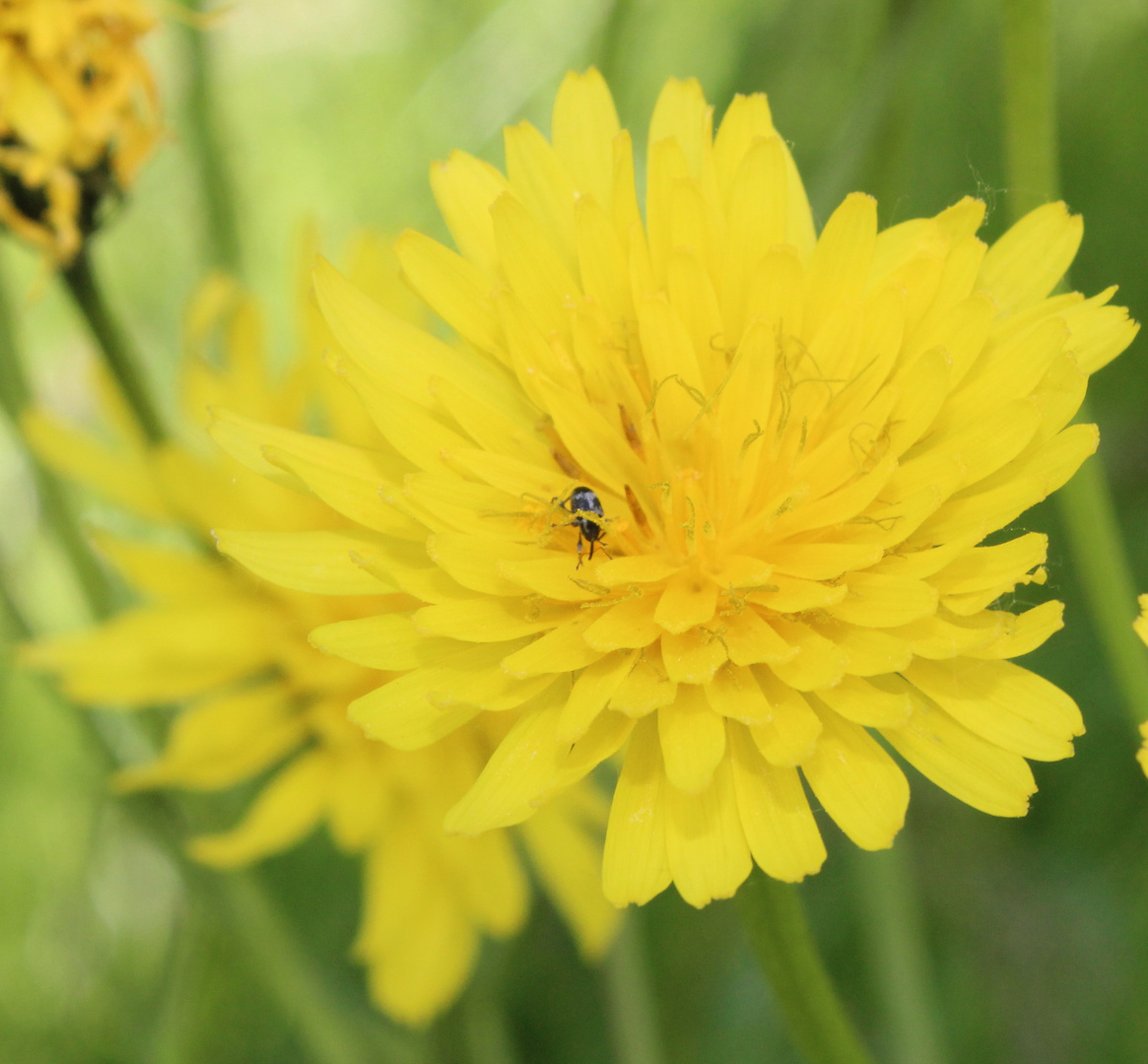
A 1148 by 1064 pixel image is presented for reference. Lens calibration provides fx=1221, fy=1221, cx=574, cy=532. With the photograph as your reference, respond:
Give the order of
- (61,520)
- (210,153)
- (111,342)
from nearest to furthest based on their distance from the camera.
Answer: (111,342), (61,520), (210,153)

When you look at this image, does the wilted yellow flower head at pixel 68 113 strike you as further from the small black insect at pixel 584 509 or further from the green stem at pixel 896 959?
the green stem at pixel 896 959

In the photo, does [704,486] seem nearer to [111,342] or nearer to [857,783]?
[857,783]

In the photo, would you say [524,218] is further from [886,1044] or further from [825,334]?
[886,1044]

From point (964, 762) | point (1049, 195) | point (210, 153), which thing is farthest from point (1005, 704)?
point (210, 153)

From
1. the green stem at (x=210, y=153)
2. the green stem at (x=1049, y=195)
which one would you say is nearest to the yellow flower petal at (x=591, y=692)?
the green stem at (x=1049, y=195)

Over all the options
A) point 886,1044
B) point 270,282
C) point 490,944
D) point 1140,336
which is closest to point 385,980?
point 490,944

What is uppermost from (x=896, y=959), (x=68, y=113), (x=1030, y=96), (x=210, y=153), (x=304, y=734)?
(x=210, y=153)

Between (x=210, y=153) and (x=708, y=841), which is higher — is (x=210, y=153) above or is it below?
above

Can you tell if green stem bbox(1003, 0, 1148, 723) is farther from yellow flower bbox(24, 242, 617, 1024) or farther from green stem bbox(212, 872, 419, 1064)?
green stem bbox(212, 872, 419, 1064)
